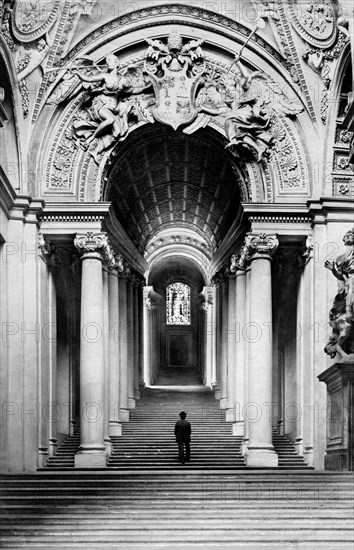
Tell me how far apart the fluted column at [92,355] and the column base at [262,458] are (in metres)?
3.84

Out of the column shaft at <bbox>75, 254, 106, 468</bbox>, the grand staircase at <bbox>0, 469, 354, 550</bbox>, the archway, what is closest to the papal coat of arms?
the archway

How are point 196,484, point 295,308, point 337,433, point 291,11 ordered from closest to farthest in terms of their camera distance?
point 196,484, point 337,433, point 291,11, point 295,308

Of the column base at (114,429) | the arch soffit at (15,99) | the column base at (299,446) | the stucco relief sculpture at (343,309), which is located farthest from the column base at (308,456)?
the arch soffit at (15,99)

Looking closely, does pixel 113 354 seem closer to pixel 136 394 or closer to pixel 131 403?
pixel 131 403

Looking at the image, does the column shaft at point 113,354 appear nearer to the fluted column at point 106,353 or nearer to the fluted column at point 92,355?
the fluted column at point 106,353

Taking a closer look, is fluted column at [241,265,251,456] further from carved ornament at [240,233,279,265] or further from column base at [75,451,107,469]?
column base at [75,451,107,469]

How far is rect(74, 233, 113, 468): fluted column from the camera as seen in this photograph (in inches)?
1144

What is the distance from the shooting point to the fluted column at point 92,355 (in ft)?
95.3

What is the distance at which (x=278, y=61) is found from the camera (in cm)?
2980

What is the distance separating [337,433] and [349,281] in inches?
161

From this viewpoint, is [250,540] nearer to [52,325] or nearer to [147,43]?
[52,325]

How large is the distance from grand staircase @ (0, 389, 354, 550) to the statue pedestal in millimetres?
1334

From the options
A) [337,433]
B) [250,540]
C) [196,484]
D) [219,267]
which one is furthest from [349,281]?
[219,267]

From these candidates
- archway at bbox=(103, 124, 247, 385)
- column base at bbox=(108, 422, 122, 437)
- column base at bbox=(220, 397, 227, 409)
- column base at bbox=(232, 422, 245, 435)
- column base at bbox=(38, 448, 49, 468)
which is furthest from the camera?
column base at bbox=(220, 397, 227, 409)
